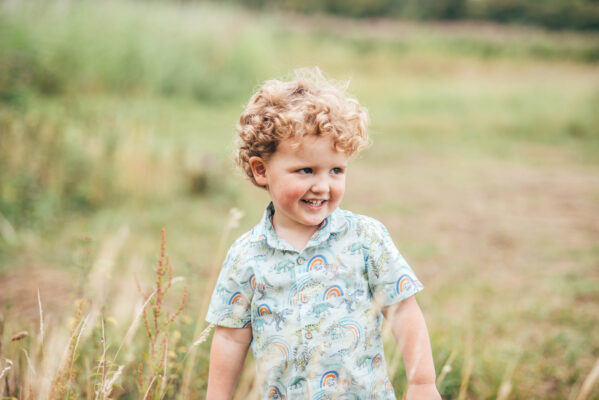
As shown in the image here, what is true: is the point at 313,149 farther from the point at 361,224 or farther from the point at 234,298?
the point at 234,298

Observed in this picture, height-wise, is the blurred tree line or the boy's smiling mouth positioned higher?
the blurred tree line

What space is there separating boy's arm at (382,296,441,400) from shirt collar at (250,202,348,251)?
31 cm

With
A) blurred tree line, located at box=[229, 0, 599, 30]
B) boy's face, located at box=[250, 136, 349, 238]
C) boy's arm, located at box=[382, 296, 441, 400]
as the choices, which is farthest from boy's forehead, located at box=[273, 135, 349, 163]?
blurred tree line, located at box=[229, 0, 599, 30]

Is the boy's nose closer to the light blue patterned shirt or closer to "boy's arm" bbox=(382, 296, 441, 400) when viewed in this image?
the light blue patterned shirt

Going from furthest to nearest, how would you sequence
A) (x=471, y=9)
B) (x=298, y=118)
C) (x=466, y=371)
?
(x=471, y=9)
(x=466, y=371)
(x=298, y=118)

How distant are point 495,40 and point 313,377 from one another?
21004 mm

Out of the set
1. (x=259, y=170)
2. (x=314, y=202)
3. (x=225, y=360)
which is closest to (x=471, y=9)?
(x=259, y=170)

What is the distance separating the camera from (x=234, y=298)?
1.61 meters

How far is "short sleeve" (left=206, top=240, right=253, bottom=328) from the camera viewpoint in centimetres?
160

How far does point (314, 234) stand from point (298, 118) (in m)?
0.37

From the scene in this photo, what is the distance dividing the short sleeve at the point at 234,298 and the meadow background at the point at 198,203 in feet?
0.56

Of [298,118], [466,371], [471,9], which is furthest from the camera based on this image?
[471,9]

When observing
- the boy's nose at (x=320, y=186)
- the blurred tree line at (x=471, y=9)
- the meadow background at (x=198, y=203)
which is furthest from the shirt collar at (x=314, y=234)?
the blurred tree line at (x=471, y=9)

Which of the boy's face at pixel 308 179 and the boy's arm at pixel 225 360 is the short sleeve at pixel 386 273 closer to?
the boy's face at pixel 308 179
